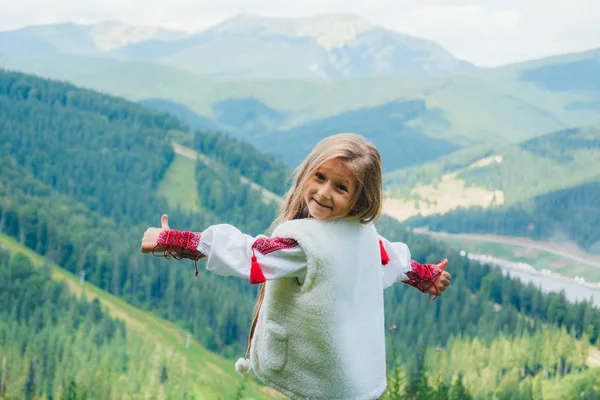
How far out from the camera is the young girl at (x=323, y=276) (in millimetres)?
1691

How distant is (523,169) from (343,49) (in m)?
128

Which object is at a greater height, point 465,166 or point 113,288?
point 113,288

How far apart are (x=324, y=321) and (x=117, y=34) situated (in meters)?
188

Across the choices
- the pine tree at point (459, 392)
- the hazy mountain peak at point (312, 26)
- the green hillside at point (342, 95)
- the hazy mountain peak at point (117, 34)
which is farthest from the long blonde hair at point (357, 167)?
the hazy mountain peak at point (117, 34)

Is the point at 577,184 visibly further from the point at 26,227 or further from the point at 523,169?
the point at 26,227

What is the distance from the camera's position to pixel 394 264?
2078mm

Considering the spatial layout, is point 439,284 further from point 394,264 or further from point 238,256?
point 238,256

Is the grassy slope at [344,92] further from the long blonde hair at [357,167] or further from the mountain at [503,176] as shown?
the long blonde hair at [357,167]

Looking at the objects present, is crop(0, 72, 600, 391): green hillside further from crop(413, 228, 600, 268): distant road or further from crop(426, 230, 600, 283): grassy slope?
crop(413, 228, 600, 268): distant road

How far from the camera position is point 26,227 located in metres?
16.2

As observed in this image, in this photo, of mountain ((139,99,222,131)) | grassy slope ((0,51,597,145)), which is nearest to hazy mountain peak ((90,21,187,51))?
A: grassy slope ((0,51,597,145))

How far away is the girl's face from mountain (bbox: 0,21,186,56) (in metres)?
165

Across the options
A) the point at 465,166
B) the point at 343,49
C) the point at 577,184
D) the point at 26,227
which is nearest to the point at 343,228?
the point at 26,227

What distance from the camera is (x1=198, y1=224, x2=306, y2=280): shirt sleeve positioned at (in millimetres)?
1629
